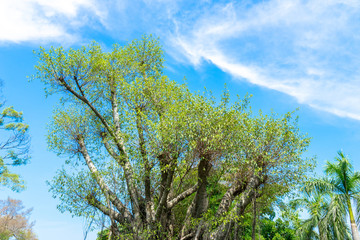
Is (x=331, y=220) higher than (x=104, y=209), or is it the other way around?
(x=331, y=220)

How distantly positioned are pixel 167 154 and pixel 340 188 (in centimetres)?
2060

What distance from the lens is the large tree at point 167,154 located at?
1259 centimetres

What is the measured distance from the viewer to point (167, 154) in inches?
495

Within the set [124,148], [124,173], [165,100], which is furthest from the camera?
[165,100]

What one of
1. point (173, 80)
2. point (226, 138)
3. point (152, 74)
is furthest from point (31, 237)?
point (226, 138)

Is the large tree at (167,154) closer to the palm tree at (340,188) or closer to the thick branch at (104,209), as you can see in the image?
the thick branch at (104,209)

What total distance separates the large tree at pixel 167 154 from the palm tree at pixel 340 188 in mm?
12752

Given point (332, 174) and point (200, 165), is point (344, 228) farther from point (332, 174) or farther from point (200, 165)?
point (200, 165)

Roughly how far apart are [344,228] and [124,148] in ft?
66.4

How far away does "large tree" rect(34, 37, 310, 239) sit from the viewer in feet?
41.3

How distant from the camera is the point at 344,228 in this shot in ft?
77.7

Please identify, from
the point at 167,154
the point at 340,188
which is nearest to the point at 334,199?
the point at 340,188

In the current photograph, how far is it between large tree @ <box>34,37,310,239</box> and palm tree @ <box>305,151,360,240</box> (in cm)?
1275

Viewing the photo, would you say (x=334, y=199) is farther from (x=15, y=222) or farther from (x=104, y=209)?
(x=15, y=222)
